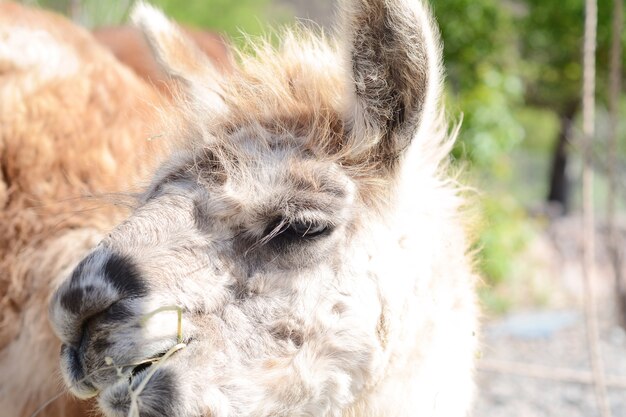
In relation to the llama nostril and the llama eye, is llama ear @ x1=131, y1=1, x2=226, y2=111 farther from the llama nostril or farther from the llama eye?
the llama nostril

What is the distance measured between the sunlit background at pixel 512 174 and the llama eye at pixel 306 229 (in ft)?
2.12

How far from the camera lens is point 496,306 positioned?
9148 millimetres

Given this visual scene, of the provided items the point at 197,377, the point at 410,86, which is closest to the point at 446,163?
the point at 410,86

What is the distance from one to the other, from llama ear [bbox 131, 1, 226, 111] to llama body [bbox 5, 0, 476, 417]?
10.4 inches

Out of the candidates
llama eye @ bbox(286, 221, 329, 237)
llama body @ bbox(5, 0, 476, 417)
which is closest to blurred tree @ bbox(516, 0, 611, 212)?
llama body @ bbox(5, 0, 476, 417)

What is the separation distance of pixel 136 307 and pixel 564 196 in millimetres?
20523

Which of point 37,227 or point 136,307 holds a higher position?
point 136,307

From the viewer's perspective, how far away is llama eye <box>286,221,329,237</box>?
197 cm

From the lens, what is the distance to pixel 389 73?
202 centimetres

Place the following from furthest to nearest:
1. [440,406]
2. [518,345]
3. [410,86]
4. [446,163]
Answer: [518,345], [446,163], [440,406], [410,86]

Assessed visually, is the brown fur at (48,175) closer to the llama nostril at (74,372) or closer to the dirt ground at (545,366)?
the llama nostril at (74,372)

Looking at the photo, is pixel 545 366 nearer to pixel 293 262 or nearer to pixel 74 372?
Result: pixel 293 262

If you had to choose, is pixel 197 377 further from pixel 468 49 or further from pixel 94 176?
pixel 468 49

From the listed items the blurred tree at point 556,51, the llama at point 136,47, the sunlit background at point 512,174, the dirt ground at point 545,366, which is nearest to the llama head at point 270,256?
the sunlit background at point 512,174
